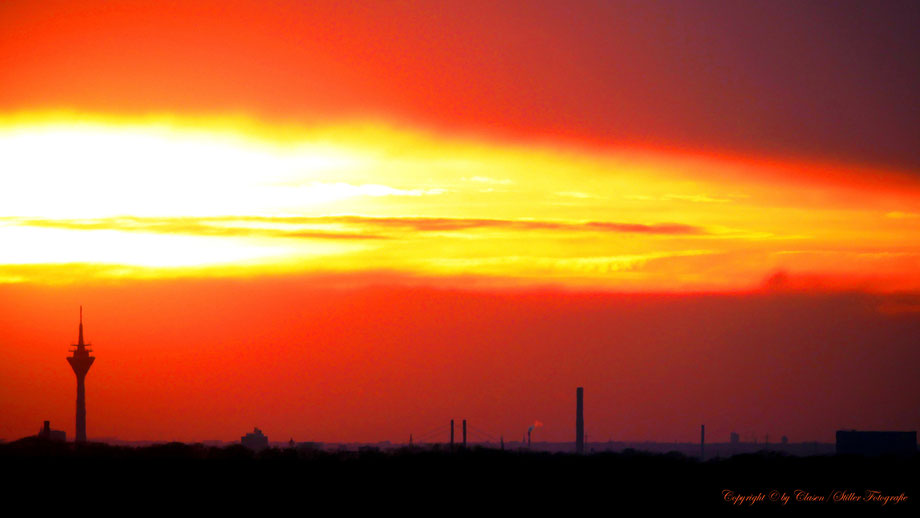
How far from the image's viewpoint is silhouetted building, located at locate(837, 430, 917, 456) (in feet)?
542

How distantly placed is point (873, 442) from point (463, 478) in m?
89.0

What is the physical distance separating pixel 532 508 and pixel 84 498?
2917 centimetres

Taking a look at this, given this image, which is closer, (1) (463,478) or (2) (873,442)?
(1) (463,478)

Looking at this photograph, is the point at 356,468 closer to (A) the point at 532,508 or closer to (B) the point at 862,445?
(A) the point at 532,508

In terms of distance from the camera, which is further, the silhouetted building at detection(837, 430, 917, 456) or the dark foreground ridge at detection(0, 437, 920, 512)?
the silhouetted building at detection(837, 430, 917, 456)

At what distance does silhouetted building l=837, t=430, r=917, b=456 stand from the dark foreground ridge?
2005 inches

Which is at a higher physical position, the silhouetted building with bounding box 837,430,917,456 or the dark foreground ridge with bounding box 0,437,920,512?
the dark foreground ridge with bounding box 0,437,920,512

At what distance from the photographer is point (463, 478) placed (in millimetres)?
97438

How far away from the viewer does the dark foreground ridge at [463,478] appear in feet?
290

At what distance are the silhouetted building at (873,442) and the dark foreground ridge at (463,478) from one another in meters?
50.9

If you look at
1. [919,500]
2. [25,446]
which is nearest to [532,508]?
[919,500]

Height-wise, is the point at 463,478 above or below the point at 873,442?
above

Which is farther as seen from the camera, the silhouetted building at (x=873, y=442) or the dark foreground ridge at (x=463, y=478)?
the silhouetted building at (x=873, y=442)

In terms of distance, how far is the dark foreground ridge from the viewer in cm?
8850
